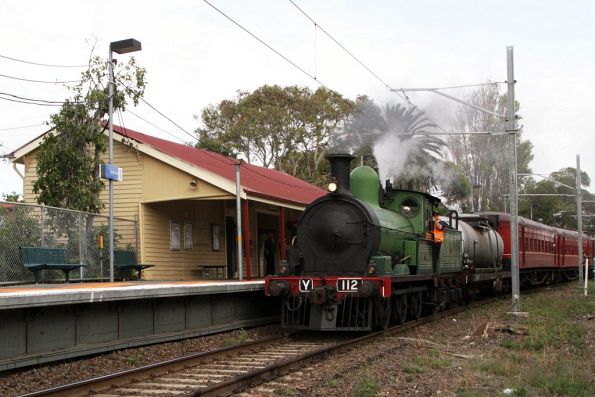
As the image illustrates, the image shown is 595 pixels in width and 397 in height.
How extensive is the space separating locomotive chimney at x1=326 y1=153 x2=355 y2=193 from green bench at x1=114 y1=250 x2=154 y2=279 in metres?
6.52

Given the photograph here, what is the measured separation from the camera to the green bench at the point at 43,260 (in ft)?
44.0

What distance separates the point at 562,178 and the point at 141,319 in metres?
68.8

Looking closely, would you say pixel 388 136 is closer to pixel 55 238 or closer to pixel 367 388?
pixel 55 238

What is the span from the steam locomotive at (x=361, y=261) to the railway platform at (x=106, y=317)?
1.45 meters

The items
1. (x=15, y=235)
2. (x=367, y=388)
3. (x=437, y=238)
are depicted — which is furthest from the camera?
(x=437, y=238)

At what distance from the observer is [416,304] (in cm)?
1479

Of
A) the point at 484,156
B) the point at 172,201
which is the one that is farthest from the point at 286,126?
the point at 172,201

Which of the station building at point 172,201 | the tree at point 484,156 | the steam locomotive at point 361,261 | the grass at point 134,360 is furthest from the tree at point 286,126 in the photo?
the grass at point 134,360

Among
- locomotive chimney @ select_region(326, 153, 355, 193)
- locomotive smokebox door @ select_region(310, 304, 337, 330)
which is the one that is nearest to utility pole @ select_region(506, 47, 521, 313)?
locomotive chimney @ select_region(326, 153, 355, 193)

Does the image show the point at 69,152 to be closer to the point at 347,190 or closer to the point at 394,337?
the point at 347,190

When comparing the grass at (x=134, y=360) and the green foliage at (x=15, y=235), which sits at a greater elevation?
the green foliage at (x=15, y=235)

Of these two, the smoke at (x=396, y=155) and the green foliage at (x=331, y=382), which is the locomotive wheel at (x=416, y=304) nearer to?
the smoke at (x=396, y=155)

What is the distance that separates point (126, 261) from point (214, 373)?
Answer: 9154 mm

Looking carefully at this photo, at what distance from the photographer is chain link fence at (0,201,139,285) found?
13324 mm
